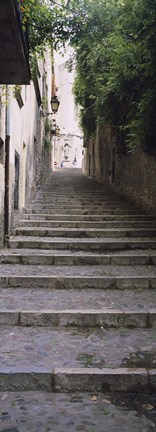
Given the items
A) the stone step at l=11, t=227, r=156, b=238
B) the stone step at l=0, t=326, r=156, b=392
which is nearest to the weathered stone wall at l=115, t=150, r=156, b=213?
the stone step at l=11, t=227, r=156, b=238

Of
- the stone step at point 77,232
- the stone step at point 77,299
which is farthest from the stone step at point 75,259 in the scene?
the stone step at point 77,232

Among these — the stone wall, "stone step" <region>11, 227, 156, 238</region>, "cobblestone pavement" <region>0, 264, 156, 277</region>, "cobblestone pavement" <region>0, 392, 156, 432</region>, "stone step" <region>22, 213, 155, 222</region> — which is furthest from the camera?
the stone wall

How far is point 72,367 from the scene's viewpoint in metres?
3.16

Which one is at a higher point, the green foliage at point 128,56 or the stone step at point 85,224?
the green foliage at point 128,56

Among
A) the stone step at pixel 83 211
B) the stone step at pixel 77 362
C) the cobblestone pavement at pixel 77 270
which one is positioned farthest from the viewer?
the stone step at pixel 83 211

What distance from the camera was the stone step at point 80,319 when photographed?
13.8ft

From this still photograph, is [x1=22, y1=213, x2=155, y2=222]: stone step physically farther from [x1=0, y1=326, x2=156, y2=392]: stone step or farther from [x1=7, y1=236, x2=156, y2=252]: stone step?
[x1=0, y1=326, x2=156, y2=392]: stone step

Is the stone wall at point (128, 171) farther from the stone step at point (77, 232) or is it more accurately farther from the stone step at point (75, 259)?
the stone step at point (75, 259)

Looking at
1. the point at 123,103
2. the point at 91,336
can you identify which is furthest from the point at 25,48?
the point at 123,103

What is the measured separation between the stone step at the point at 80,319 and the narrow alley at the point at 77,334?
1cm

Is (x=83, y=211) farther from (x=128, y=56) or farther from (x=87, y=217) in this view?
(x=128, y=56)

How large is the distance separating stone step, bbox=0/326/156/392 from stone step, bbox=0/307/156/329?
0.82 feet

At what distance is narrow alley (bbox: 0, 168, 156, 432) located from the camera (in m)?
2.64

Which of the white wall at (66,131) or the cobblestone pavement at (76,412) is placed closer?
the cobblestone pavement at (76,412)
